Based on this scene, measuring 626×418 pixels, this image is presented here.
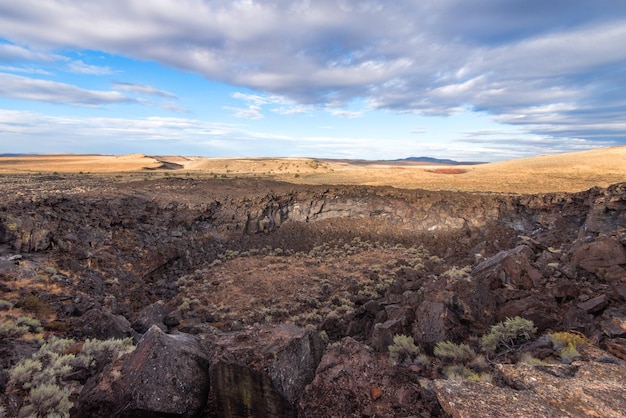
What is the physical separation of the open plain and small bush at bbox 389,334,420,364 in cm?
3

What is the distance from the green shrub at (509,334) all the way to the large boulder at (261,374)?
3.43 m

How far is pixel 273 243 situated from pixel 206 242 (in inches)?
145

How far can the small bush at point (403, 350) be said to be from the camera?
651 centimetres

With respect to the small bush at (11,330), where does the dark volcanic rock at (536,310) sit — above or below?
above

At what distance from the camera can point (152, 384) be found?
422 cm

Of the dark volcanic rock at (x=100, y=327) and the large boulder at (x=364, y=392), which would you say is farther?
the dark volcanic rock at (x=100, y=327)

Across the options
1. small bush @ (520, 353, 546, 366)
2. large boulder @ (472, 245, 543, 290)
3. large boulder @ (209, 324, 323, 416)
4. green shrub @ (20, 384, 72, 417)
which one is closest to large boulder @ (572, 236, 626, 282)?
large boulder @ (472, 245, 543, 290)

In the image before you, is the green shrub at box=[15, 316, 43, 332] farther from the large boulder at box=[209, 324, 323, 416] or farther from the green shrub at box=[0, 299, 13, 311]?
the large boulder at box=[209, 324, 323, 416]

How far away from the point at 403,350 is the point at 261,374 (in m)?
3.54

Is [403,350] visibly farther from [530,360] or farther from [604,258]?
[604,258]

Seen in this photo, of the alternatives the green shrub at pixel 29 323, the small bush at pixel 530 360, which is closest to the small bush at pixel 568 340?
the small bush at pixel 530 360

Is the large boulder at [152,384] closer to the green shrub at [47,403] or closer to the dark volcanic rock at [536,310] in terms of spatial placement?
the green shrub at [47,403]

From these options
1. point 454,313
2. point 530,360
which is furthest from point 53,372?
point 454,313

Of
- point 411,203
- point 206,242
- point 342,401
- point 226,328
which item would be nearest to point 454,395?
point 342,401
